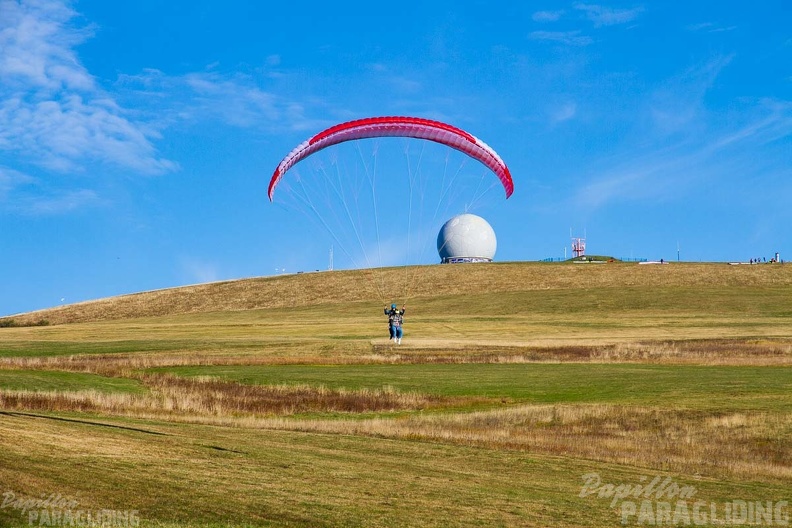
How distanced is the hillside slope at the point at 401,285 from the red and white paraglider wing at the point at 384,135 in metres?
46.3

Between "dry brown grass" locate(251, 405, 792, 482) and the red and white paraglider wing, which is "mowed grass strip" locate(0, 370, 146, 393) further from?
the red and white paraglider wing

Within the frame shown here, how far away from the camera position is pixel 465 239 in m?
119

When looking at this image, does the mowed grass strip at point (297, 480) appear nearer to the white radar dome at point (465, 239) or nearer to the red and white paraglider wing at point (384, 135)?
the red and white paraglider wing at point (384, 135)

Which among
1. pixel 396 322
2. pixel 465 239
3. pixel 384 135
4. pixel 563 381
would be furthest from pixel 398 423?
pixel 465 239

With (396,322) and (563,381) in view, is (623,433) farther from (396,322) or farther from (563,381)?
(396,322)

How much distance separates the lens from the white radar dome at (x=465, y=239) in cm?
11919

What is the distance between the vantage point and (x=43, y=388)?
84.1 ft

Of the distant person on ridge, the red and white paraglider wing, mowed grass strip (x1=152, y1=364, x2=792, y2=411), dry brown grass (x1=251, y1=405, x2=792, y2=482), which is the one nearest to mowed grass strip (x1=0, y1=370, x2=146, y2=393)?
mowed grass strip (x1=152, y1=364, x2=792, y2=411)

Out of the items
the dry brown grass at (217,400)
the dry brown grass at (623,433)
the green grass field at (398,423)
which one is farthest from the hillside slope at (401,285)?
the dry brown grass at (623,433)

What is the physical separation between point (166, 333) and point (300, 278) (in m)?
46.8

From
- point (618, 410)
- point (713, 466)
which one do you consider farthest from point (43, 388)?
point (713, 466)

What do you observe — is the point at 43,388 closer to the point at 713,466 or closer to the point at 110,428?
the point at 110,428

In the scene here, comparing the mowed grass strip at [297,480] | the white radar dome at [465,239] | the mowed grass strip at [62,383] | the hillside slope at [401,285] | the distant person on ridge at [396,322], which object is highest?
the white radar dome at [465,239]

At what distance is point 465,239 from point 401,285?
22265 millimetres
